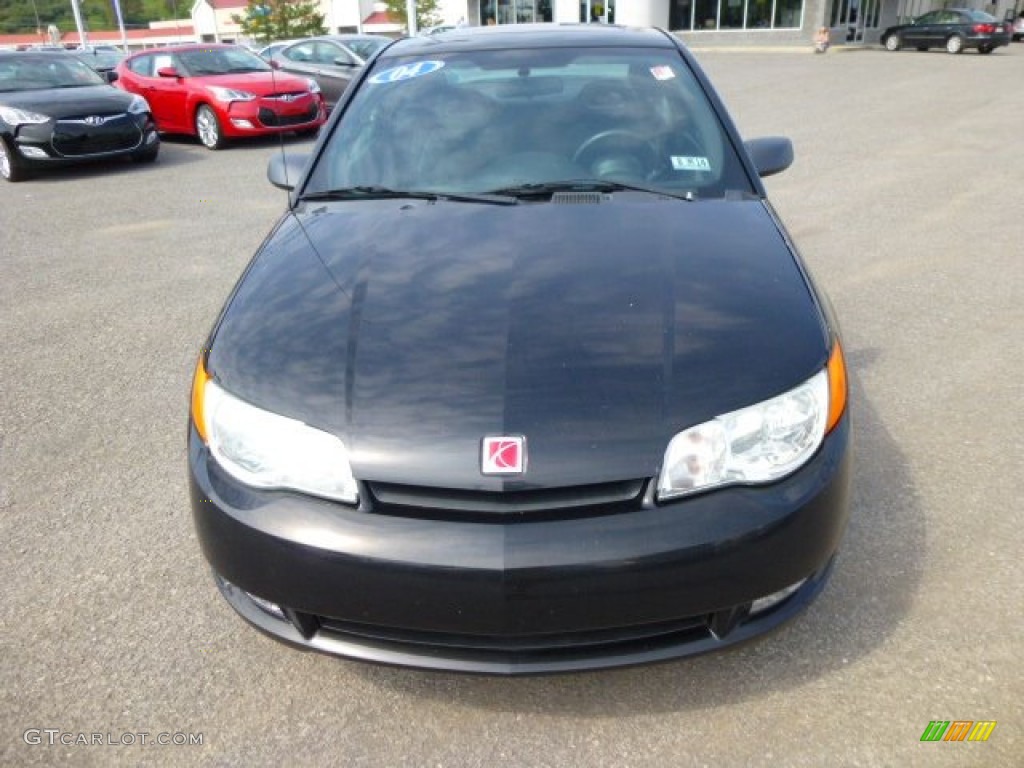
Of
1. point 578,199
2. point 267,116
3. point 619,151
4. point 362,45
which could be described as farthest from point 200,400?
point 362,45

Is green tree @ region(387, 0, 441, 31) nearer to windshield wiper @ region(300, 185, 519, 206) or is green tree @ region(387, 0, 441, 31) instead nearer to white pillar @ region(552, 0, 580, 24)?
white pillar @ region(552, 0, 580, 24)

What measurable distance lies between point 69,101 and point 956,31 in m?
27.6

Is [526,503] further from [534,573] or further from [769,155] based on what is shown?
[769,155]

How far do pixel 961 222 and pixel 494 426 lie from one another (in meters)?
6.16

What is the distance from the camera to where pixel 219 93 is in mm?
11117

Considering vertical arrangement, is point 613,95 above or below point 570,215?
above

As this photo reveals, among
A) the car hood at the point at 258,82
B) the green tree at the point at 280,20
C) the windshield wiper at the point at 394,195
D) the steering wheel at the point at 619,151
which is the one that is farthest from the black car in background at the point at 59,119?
the green tree at the point at 280,20

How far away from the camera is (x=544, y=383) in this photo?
185cm

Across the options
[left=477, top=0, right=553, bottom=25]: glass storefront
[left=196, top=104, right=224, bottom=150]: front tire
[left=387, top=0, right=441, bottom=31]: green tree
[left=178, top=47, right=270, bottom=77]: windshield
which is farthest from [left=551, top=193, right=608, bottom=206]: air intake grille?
[left=387, top=0, right=441, bottom=31]: green tree

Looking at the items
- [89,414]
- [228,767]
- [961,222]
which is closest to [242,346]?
[228,767]

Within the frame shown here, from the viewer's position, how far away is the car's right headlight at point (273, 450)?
5.91 ft

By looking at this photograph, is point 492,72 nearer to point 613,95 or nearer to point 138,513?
point 613,95

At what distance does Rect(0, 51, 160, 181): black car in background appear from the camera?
9.10 meters

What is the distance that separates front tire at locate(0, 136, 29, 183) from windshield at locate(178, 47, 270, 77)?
315 cm
